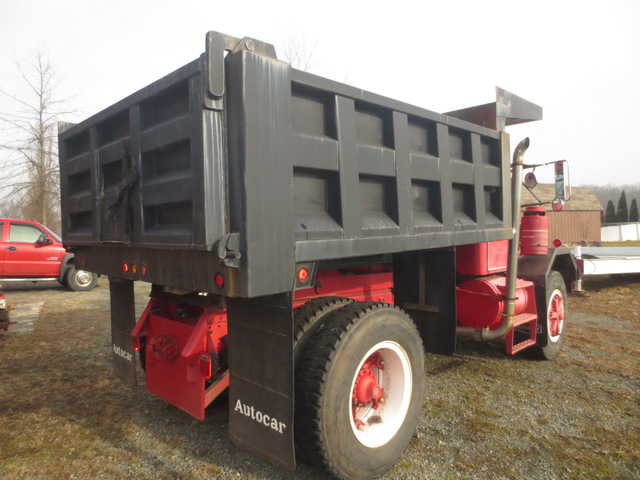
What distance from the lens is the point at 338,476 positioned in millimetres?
2379

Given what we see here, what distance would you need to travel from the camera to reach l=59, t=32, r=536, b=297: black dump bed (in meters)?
1.97

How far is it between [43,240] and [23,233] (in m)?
0.47

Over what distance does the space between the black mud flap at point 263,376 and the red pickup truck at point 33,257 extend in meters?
10.0

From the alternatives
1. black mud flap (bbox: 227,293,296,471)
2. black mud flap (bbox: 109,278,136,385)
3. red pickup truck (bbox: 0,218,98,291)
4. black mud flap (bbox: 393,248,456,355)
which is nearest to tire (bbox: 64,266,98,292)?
red pickup truck (bbox: 0,218,98,291)

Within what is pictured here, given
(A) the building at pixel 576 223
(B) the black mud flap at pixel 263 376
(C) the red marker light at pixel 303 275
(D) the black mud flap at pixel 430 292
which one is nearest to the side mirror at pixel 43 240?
(D) the black mud flap at pixel 430 292

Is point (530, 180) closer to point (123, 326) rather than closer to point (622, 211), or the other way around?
point (123, 326)

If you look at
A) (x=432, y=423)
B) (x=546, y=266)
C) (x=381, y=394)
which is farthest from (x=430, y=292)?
(x=546, y=266)

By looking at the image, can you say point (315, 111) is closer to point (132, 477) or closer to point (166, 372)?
point (166, 372)

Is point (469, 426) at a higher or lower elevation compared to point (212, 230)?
lower

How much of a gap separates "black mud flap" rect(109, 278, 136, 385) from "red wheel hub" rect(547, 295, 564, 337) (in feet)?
14.3

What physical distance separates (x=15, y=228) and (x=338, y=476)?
1152 cm

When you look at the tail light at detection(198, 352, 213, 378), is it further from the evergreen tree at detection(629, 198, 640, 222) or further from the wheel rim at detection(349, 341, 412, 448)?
the evergreen tree at detection(629, 198, 640, 222)

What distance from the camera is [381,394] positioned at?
2814 mm

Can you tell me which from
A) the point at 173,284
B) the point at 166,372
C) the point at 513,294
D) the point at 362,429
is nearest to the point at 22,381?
the point at 166,372
